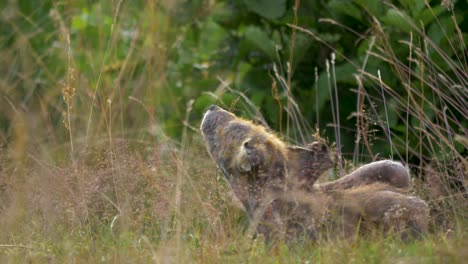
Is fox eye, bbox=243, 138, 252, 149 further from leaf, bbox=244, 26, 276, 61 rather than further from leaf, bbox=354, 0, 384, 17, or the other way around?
leaf, bbox=244, 26, 276, 61

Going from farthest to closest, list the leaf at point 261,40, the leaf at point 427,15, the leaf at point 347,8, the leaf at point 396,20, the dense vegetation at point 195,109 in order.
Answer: the leaf at point 261,40, the leaf at point 347,8, the leaf at point 427,15, the leaf at point 396,20, the dense vegetation at point 195,109

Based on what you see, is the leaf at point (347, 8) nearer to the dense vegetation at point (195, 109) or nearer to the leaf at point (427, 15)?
the dense vegetation at point (195, 109)

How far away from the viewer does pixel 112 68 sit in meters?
7.27

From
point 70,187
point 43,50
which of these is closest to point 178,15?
point 43,50

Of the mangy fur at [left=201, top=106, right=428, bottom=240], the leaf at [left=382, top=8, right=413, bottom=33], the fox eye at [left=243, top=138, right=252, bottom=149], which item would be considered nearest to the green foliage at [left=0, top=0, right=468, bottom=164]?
the leaf at [left=382, top=8, right=413, bottom=33]

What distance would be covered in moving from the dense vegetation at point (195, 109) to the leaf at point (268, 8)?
11 mm

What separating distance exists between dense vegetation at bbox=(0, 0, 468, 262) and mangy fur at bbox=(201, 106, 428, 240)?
0.17 m

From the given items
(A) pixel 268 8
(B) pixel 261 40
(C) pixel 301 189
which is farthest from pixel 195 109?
(C) pixel 301 189

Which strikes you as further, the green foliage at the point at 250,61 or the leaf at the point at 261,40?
the leaf at the point at 261,40

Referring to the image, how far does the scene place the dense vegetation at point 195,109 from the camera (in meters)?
4.55

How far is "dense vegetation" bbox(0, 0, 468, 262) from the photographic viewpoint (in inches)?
179

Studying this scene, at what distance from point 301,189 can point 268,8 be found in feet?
9.08

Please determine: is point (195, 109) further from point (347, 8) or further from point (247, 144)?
point (247, 144)

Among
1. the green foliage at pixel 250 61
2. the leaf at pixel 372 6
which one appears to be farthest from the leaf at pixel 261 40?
the leaf at pixel 372 6
